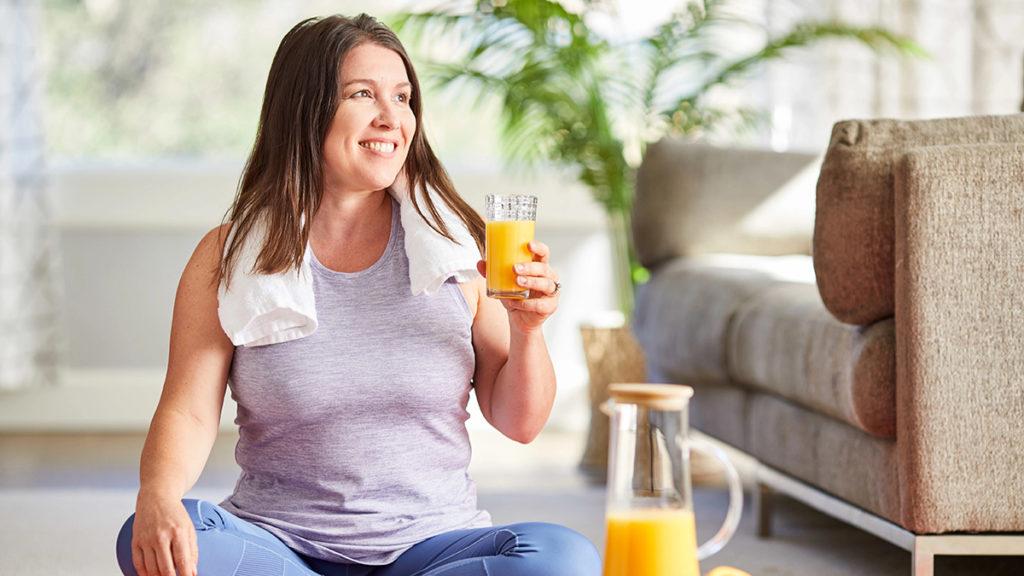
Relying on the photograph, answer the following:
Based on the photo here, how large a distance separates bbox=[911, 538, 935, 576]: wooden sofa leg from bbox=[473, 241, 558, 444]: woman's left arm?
0.58 meters

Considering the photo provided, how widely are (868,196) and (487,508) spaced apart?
1.41 metres

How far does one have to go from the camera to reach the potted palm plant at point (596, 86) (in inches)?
139

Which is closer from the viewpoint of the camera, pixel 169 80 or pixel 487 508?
pixel 487 508

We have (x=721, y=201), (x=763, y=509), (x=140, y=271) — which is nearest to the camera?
(x=763, y=509)

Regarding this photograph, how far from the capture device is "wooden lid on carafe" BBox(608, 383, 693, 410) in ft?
3.53

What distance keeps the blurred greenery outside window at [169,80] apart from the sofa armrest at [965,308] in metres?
3.01

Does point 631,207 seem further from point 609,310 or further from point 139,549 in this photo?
point 139,549

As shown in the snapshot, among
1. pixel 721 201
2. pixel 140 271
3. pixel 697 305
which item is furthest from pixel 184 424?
pixel 140 271

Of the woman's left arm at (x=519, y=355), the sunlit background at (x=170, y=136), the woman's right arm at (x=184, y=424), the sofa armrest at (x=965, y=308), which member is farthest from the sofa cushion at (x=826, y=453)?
the sunlit background at (x=170, y=136)

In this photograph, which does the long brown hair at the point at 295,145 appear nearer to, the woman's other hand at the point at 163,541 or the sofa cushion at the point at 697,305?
the woman's other hand at the point at 163,541

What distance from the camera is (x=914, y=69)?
4.09 m

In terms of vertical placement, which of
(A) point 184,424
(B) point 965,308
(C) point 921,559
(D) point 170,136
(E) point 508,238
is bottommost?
(C) point 921,559

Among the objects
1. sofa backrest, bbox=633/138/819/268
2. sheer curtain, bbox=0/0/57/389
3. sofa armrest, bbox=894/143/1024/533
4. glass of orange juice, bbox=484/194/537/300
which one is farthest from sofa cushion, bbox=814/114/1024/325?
sheer curtain, bbox=0/0/57/389

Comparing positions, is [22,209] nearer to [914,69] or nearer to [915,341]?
[914,69]
